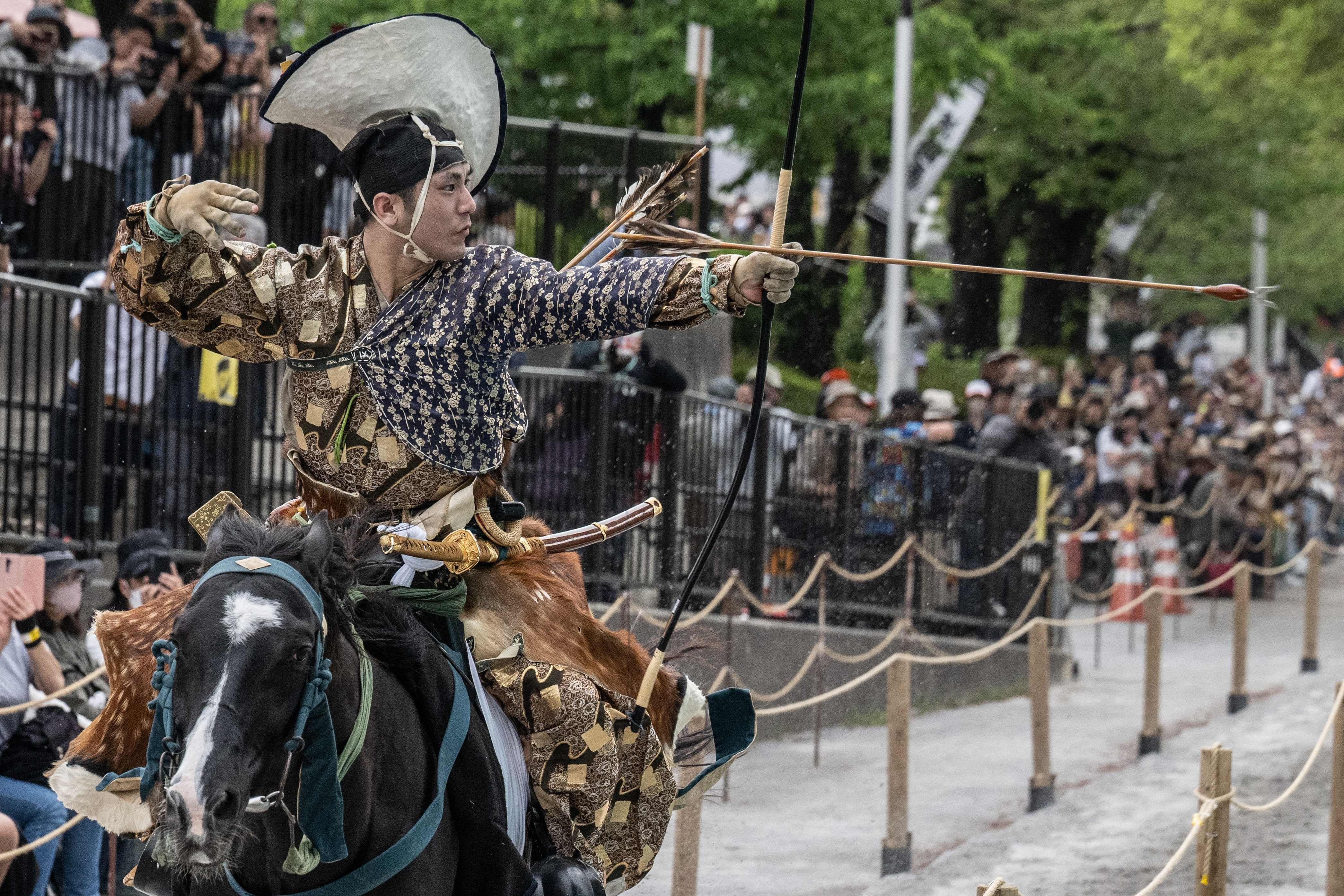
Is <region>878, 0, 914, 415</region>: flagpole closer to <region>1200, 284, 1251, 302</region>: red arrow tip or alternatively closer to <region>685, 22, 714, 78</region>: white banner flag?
<region>685, 22, 714, 78</region>: white banner flag

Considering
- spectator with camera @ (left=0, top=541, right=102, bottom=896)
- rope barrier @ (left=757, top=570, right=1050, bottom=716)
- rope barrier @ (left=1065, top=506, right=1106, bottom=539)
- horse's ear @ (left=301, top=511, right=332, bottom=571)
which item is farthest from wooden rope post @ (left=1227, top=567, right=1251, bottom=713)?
horse's ear @ (left=301, top=511, right=332, bottom=571)

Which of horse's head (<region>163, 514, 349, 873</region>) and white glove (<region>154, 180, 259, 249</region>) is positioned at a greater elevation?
white glove (<region>154, 180, 259, 249</region>)

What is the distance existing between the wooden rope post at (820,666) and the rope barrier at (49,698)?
489cm

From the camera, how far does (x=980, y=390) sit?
15586mm

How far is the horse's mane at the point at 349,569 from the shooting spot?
10.6 ft

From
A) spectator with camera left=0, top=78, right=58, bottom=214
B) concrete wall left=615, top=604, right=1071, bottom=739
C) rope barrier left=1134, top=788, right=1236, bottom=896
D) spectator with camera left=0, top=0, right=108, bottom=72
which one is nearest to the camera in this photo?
rope barrier left=1134, top=788, right=1236, bottom=896

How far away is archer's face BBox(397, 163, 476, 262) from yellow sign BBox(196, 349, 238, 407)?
500 cm

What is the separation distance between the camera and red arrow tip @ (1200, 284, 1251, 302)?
3.52 metres

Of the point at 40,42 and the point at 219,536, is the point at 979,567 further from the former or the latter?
the point at 219,536

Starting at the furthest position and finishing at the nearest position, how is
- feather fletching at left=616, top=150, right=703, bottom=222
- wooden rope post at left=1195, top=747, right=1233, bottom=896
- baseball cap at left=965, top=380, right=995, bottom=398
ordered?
baseball cap at left=965, top=380, right=995, bottom=398, wooden rope post at left=1195, top=747, right=1233, bottom=896, feather fletching at left=616, top=150, right=703, bottom=222

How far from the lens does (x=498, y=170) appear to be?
1185 centimetres

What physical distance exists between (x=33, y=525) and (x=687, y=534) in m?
4.07

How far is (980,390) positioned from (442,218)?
1217cm

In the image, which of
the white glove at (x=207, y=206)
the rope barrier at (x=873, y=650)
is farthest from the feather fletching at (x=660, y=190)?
the rope barrier at (x=873, y=650)
